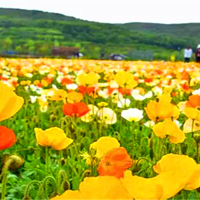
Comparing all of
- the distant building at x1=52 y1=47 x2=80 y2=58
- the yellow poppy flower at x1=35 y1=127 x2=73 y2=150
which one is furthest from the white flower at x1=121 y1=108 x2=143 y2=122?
the distant building at x1=52 y1=47 x2=80 y2=58

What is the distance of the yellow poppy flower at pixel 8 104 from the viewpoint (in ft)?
2.80

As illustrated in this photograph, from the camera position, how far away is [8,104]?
88cm

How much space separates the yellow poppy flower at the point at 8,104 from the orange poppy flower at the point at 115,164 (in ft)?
0.54

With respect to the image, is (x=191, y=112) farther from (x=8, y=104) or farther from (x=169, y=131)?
(x=8, y=104)

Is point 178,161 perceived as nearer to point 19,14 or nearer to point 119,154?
point 119,154

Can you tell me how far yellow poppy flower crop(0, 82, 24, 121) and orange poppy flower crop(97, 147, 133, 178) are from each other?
165mm

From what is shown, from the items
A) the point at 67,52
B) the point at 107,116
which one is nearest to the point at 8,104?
the point at 107,116

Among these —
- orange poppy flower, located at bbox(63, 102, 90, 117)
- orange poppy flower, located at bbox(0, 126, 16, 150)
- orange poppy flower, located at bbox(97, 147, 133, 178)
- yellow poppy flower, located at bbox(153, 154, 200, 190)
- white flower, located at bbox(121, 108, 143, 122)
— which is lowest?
white flower, located at bbox(121, 108, 143, 122)

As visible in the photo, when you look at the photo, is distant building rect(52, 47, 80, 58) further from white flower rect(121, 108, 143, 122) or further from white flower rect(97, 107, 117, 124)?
white flower rect(121, 108, 143, 122)

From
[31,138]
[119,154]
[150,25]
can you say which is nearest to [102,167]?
[119,154]

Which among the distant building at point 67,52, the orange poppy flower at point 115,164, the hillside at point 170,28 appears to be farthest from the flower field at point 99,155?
the hillside at point 170,28

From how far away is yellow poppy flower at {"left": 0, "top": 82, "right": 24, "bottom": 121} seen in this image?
85cm

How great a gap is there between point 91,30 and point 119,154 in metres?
73.2

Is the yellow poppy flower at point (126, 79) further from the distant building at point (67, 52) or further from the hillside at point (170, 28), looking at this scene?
the hillside at point (170, 28)
